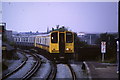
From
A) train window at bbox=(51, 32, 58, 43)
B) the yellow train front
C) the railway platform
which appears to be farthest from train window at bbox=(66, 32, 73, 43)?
the railway platform

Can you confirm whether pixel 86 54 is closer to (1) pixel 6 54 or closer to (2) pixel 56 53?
(2) pixel 56 53

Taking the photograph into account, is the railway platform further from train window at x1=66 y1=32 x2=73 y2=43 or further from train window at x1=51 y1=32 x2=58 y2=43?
train window at x1=51 y1=32 x2=58 y2=43

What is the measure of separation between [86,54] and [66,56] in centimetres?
247

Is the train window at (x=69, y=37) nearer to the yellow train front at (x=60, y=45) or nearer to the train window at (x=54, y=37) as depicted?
the yellow train front at (x=60, y=45)

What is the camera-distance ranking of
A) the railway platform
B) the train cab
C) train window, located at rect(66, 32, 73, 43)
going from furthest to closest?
train window, located at rect(66, 32, 73, 43) → the train cab → the railway platform

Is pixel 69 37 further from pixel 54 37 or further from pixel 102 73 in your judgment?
pixel 102 73

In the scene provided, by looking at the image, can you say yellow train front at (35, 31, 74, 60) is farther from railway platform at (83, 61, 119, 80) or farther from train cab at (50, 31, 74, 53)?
railway platform at (83, 61, 119, 80)

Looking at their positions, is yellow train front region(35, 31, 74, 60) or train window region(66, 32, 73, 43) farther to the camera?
train window region(66, 32, 73, 43)

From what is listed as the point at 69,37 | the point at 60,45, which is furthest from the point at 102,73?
the point at 69,37

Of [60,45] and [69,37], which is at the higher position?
[69,37]

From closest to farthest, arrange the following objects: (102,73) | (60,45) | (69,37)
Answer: (102,73) < (60,45) < (69,37)

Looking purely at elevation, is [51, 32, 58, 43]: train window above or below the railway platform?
above

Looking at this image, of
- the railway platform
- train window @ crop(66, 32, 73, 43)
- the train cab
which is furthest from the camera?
train window @ crop(66, 32, 73, 43)

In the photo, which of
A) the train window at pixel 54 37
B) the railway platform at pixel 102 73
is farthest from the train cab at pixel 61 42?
the railway platform at pixel 102 73
